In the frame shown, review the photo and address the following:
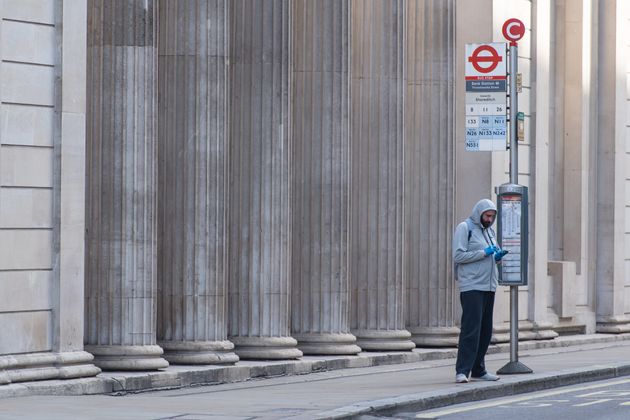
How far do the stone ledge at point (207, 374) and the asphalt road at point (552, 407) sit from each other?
11.2 ft

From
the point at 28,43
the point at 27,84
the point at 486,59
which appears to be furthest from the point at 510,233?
the point at 28,43

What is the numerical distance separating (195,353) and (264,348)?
136 cm

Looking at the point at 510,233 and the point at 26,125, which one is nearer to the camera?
the point at 26,125

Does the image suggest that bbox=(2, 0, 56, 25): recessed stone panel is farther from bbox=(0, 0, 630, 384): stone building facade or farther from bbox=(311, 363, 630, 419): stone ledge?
bbox=(311, 363, 630, 419): stone ledge

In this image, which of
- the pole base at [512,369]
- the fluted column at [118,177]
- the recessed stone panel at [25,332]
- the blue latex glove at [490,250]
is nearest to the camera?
the recessed stone panel at [25,332]

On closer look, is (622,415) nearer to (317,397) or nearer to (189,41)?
(317,397)

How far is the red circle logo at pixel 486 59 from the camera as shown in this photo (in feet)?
62.5

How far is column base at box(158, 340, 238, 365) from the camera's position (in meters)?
19.2

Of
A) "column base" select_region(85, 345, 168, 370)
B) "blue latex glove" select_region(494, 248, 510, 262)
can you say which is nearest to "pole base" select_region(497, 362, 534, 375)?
"blue latex glove" select_region(494, 248, 510, 262)

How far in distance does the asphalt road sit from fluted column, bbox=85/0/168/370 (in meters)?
3.89

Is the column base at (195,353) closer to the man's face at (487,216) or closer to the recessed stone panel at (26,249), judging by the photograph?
the recessed stone panel at (26,249)

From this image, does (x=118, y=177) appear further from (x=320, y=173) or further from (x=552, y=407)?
(x=552, y=407)

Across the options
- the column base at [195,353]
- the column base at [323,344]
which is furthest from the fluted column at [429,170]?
the column base at [195,353]

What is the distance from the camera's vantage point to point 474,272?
58.2 ft
